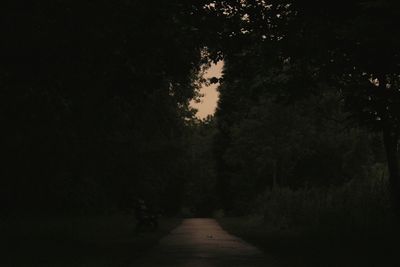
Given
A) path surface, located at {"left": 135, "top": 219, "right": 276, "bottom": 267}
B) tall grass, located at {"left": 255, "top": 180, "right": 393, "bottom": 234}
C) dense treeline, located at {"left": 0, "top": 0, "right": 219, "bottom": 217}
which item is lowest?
path surface, located at {"left": 135, "top": 219, "right": 276, "bottom": 267}

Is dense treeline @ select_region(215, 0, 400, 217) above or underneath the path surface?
above

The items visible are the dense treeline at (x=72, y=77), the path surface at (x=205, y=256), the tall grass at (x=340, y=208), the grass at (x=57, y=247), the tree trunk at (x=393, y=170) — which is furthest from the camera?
the tree trunk at (x=393, y=170)

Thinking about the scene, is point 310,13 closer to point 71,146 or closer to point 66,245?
point 66,245

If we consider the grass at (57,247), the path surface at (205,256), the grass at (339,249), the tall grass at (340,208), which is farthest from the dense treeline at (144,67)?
the path surface at (205,256)

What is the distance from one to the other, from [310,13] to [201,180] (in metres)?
99.1

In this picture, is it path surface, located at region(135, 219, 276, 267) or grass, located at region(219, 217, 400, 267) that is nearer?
grass, located at region(219, 217, 400, 267)

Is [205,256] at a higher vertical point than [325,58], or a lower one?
lower

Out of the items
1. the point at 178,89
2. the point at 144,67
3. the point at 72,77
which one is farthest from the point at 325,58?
the point at 178,89

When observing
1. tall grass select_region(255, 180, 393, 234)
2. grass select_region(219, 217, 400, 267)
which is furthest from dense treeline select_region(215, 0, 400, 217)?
grass select_region(219, 217, 400, 267)

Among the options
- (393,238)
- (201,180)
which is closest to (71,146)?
(393,238)

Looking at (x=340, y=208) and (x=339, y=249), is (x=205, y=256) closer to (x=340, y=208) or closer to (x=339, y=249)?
(x=339, y=249)

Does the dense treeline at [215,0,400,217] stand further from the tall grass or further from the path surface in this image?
the path surface

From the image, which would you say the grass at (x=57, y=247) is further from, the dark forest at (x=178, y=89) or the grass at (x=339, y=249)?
the grass at (x=339, y=249)

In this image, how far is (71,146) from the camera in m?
30.1
